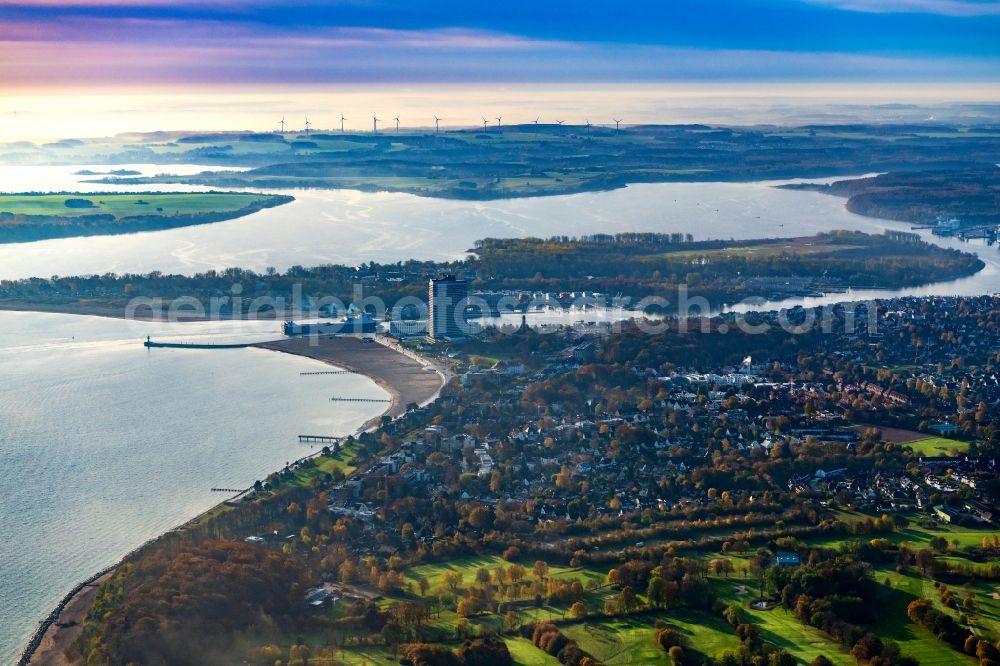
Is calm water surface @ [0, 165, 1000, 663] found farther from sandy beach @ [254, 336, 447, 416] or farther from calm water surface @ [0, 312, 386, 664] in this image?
sandy beach @ [254, 336, 447, 416]

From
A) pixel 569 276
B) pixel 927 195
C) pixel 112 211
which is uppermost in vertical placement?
pixel 927 195

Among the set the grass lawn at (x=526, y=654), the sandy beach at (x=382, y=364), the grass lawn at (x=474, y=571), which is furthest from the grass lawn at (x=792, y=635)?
the sandy beach at (x=382, y=364)

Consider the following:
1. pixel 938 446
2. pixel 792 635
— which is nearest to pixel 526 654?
pixel 792 635

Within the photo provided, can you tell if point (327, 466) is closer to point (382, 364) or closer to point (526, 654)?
point (526, 654)

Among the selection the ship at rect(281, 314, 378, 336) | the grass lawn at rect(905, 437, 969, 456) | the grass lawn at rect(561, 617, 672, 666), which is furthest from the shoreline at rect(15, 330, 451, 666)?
the grass lawn at rect(905, 437, 969, 456)

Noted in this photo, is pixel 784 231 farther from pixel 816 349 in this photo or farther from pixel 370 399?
pixel 370 399

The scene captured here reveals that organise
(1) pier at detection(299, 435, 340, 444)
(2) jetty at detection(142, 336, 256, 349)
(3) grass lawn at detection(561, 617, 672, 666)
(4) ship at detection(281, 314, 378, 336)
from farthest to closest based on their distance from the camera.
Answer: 1. (4) ship at detection(281, 314, 378, 336)
2. (2) jetty at detection(142, 336, 256, 349)
3. (1) pier at detection(299, 435, 340, 444)
4. (3) grass lawn at detection(561, 617, 672, 666)
